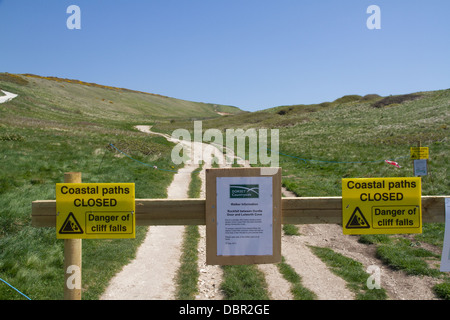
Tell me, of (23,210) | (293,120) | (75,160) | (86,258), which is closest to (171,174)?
(75,160)

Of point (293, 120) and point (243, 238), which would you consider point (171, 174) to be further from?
point (293, 120)

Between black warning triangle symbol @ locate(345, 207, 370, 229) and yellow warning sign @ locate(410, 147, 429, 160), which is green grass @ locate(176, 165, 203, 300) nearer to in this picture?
black warning triangle symbol @ locate(345, 207, 370, 229)

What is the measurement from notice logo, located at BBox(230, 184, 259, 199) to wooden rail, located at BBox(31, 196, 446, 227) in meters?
0.35

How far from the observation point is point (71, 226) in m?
3.53

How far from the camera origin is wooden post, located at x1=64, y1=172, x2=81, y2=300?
3.43 meters

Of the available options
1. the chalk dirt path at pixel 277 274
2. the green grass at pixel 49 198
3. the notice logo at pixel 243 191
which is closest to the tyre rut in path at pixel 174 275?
the chalk dirt path at pixel 277 274

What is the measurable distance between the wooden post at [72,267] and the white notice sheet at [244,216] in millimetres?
1493

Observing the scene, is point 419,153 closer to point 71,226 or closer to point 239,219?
point 239,219

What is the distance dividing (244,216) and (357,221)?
1.22 m

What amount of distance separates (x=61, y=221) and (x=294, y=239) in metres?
7.31

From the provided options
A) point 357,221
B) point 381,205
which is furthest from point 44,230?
point 381,205

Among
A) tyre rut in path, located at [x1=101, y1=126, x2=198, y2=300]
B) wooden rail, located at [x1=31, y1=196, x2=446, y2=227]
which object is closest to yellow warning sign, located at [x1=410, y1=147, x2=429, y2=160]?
tyre rut in path, located at [x1=101, y1=126, x2=198, y2=300]
